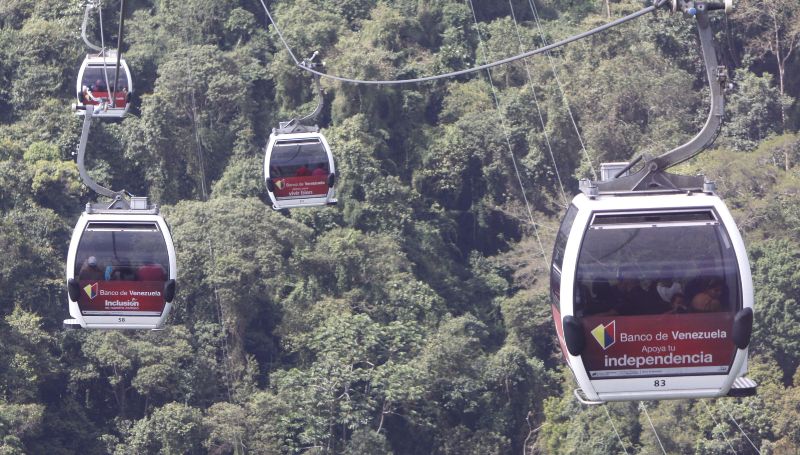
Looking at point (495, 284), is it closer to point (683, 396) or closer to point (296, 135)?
point (296, 135)

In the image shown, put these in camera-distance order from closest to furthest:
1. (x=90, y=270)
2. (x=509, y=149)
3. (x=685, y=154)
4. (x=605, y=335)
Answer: (x=605, y=335) < (x=685, y=154) < (x=90, y=270) < (x=509, y=149)

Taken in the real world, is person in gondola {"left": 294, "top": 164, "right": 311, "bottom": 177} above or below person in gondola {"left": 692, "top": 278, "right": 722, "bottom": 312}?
below

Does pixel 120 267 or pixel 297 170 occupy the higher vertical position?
pixel 120 267

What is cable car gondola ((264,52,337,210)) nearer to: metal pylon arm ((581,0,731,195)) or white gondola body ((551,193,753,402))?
metal pylon arm ((581,0,731,195))

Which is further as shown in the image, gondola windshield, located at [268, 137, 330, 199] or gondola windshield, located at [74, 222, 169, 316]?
gondola windshield, located at [268, 137, 330, 199]

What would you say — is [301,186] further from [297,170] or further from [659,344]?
[659,344]

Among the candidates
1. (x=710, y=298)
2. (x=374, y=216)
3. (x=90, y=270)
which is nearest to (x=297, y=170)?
(x=90, y=270)

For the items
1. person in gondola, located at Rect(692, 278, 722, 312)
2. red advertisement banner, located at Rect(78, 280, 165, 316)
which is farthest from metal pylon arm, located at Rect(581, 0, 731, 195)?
red advertisement banner, located at Rect(78, 280, 165, 316)

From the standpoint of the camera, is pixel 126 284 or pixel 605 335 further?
pixel 126 284
